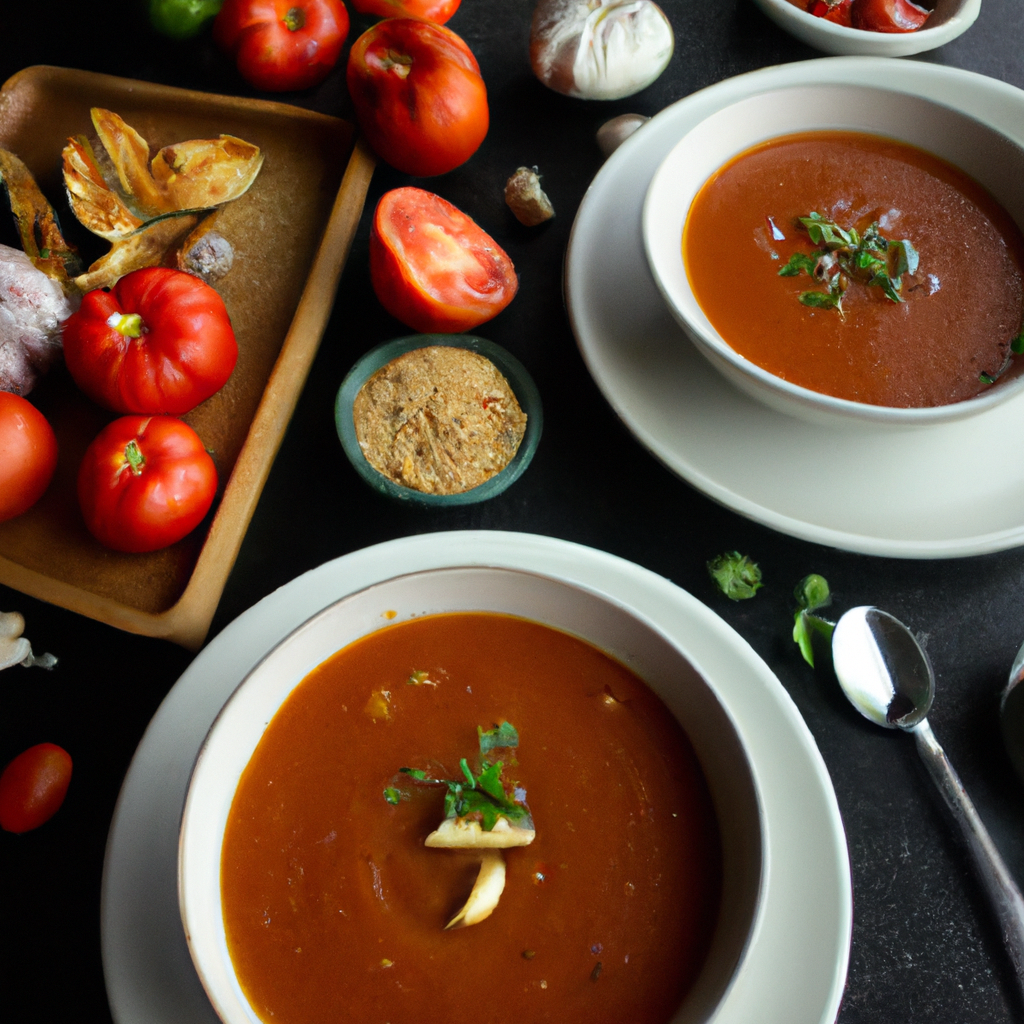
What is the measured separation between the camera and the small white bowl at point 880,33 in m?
1.73

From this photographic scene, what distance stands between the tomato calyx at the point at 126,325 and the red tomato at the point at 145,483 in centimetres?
16

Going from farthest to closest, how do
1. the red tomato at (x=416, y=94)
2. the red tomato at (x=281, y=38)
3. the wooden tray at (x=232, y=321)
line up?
1. the red tomato at (x=281, y=38)
2. the red tomato at (x=416, y=94)
3. the wooden tray at (x=232, y=321)

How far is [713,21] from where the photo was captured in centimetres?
195

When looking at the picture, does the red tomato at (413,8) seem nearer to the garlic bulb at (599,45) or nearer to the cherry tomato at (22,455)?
the garlic bulb at (599,45)

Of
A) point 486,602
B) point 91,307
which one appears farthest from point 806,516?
point 91,307

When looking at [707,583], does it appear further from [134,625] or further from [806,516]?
[134,625]

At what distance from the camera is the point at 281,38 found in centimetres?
178

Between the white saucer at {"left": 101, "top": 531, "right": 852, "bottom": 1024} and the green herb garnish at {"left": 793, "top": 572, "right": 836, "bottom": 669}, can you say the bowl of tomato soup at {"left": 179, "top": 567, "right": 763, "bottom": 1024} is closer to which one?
the white saucer at {"left": 101, "top": 531, "right": 852, "bottom": 1024}

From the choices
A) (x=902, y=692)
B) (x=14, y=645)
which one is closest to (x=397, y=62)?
(x=14, y=645)

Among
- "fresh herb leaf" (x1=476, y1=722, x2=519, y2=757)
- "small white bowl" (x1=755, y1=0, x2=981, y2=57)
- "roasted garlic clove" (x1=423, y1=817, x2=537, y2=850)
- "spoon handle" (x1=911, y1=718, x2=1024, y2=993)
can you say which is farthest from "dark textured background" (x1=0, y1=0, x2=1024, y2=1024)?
"roasted garlic clove" (x1=423, y1=817, x2=537, y2=850)

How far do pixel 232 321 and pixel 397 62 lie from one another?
25.4 inches

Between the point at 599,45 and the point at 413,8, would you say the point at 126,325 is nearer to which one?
the point at 413,8

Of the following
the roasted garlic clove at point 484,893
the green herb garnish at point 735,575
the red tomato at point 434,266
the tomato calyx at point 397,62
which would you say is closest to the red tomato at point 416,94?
the tomato calyx at point 397,62

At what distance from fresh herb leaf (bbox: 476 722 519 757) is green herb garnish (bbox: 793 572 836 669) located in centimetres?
64
